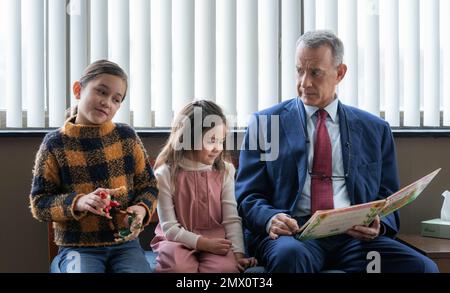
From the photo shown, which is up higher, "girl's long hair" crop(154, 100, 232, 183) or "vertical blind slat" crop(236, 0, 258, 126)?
"vertical blind slat" crop(236, 0, 258, 126)

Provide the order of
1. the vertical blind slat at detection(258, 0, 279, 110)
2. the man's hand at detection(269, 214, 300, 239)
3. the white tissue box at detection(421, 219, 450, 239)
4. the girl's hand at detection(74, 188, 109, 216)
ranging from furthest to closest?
the vertical blind slat at detection(258, 0, 279, 110) < the white tissue box at detection(421, 219, 450, 239) < the man's hand at detection(269, 214, 300, 239) < the girl's hand at detection(74, 188, 109, 216)

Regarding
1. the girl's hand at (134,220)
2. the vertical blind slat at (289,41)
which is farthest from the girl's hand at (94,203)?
the vertical blind slat at (289,41)

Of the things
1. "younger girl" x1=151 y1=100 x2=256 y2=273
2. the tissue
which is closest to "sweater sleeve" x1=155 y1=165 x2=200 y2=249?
"younger girl" x1=151 y1=100 x2=256 y2=273

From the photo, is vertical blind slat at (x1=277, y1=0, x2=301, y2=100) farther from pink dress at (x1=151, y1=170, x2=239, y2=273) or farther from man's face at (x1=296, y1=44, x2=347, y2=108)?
pink dress at (x1=151, y1=170, x2=239, y2=273)

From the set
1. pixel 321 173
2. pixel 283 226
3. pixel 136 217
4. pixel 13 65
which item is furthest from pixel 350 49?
pixel 13 65

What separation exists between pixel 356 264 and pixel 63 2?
1.44 m

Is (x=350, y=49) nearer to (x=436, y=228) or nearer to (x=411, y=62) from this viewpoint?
(x=411, y=62)

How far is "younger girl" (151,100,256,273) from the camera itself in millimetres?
2127

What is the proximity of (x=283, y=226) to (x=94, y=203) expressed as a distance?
589mm

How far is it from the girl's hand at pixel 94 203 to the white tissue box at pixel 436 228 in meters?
1.25

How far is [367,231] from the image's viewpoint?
215 cm

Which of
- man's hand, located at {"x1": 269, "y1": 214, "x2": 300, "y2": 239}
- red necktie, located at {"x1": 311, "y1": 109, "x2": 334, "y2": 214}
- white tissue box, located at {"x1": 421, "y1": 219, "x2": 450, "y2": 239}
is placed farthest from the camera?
white tissue box, located at {"x1": 421, "y1": 219, "x2": 450, "y2": 239}

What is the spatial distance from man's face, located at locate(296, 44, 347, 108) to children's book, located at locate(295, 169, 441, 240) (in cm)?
44
